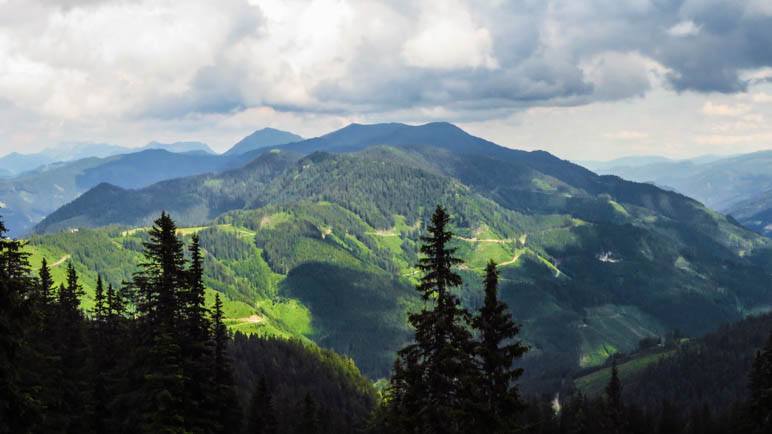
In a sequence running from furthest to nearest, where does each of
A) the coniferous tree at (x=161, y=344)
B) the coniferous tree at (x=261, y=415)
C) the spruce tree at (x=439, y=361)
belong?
the coniferous tree at (x=261, y=415) → the coniferous tree at (x=161, y=344) → the spruce tree at (x=439, y=361)

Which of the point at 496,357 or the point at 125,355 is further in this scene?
the point at 125,355

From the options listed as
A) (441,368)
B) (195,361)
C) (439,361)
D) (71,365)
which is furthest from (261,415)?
(439,361)

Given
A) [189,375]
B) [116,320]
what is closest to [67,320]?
[116,320]

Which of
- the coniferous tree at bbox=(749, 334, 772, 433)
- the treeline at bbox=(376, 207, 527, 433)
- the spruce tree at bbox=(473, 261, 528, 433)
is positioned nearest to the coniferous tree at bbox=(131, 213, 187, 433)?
the treeline at bbox=(376, 207, 527, 433)

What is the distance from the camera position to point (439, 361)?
28109 millimetres

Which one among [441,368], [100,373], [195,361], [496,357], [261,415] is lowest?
[261,415]

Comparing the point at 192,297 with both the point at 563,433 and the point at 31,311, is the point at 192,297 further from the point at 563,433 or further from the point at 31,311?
the point at 563,433

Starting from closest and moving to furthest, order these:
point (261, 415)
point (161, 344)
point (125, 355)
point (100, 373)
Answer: point (161, 344) → point (125, 355) → point (100, 373) → point (261, 415)

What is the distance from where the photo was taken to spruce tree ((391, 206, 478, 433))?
28.0m

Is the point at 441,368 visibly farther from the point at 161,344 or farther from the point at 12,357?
the point at 12,357

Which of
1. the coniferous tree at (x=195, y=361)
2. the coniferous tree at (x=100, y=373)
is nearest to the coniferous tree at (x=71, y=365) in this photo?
the coniferous tree at (x=100, y=373)

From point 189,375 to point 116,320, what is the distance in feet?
96.7

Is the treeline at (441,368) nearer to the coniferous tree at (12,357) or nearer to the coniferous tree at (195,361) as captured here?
the coniferous tree at (195,361)

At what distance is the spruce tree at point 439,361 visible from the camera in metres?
28.0
